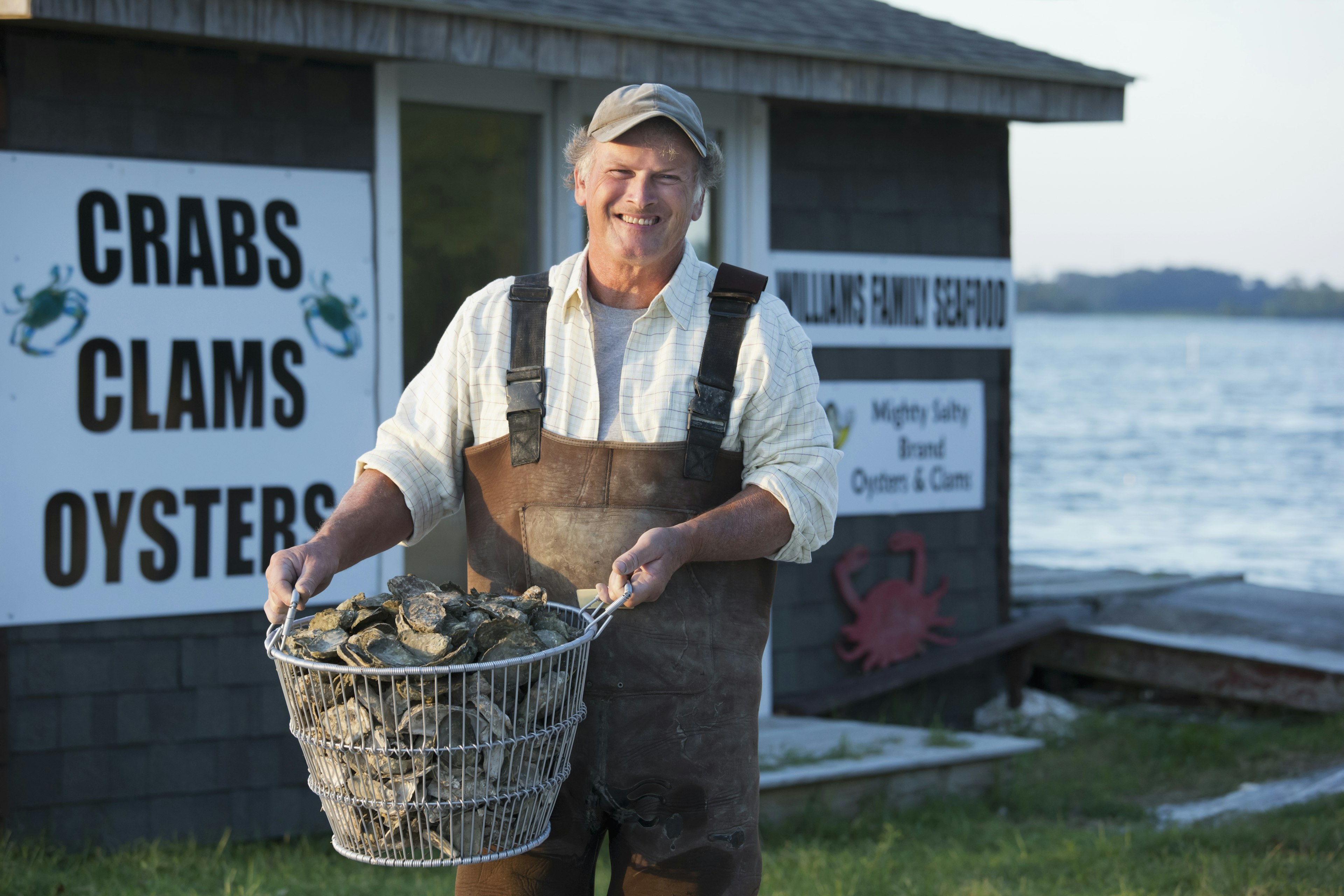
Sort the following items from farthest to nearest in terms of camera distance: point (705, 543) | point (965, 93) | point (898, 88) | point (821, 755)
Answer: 1. point (965, 93)
2. point (898, 88)
3. point (821, 755)
4. point (705, 543)

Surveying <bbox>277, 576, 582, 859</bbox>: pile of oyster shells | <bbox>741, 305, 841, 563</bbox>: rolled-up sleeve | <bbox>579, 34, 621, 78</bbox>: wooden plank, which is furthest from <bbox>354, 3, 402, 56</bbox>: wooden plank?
<bbox>277, 576, 582, 859</bbox>: pile of oyster shells

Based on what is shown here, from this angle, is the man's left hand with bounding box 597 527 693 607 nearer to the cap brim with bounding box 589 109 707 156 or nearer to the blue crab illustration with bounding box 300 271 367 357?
the cap brim with bounding box 589 109 707 156

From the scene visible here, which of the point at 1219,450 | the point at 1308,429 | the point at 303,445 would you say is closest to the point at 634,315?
the point at 303,445

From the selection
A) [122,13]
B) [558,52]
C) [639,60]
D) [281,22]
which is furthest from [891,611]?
[122,13]

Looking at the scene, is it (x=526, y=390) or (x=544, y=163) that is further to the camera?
(x=544, y=163)

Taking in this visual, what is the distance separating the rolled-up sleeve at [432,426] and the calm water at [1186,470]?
11.4 m

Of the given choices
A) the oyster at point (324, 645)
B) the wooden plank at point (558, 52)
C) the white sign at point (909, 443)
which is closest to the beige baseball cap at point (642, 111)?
the oyster at point (324, 645)

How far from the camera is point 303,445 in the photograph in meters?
5.52

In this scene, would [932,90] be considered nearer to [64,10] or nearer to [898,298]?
[898,298]

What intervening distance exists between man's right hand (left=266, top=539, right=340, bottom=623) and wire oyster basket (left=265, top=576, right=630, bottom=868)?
46mm

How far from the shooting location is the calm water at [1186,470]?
761 inches

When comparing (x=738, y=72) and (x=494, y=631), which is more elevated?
(x=738, y=72)

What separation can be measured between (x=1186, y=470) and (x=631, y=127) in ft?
101

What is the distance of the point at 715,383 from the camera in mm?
2574
